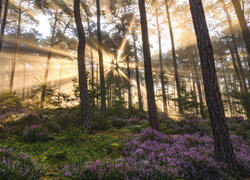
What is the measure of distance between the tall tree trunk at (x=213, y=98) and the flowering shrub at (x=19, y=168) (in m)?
4.46

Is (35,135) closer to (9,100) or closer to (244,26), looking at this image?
(9,100)

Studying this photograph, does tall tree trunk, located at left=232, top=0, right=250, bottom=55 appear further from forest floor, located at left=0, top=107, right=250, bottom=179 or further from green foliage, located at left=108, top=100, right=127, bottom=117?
green foliage, located at left=108, top=100, right=127, bottom=117

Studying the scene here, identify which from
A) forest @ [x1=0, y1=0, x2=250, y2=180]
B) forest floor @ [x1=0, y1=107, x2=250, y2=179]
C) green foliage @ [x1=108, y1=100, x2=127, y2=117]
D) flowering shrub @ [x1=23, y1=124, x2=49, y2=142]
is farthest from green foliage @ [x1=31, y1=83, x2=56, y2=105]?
flowering shrub @ [x1=23, y1=124, x2=49, y2=142]

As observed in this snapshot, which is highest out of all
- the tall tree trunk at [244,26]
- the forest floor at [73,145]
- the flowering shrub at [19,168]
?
the tall tree trunk at [244,26]

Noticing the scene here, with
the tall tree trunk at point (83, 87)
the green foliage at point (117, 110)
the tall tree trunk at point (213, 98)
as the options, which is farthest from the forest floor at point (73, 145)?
the green foliage at point (117, 110)

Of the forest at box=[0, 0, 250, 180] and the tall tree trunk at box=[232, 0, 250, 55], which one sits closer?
the forest at box=[0, 0, 250, 180]

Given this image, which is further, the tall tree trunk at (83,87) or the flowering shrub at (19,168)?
the tall tree trunk at (83,87)

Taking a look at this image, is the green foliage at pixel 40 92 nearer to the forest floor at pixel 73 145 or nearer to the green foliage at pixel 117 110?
the green foliage at pixel 117 110

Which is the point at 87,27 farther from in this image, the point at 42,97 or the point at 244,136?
the point at 244,136

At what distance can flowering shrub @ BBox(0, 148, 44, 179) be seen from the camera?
2.47m

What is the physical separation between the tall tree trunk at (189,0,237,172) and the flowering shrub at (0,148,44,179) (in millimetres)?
4464

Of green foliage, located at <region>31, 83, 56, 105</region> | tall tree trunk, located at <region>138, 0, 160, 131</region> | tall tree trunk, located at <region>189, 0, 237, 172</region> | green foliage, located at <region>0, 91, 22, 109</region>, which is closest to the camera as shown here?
tall tree trunk, located at <region>189, 0, 237, 172</region>

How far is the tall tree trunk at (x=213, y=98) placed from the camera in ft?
11.8

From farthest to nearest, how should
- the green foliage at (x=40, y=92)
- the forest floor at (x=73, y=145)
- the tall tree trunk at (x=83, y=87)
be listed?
1. the green foliage at (x=40, y=92)
2. the tall tree trunk at (x=83, y=87)
3. the forest floor at (x=73, y=145)
